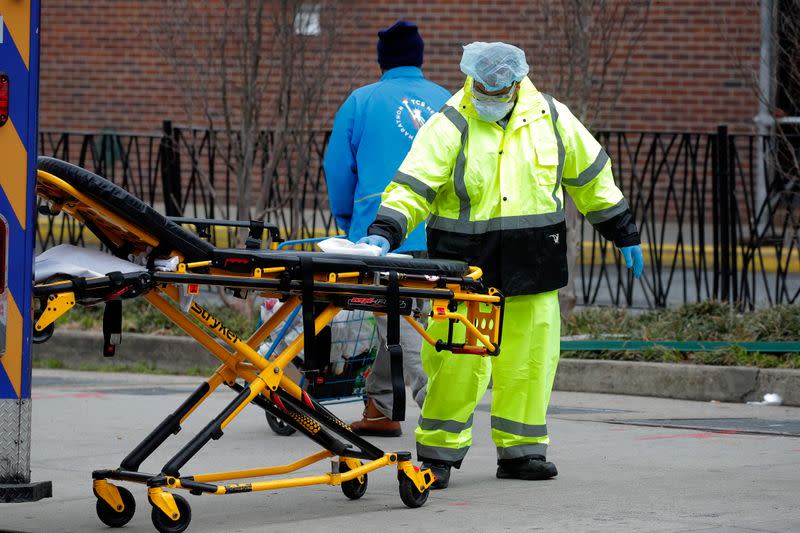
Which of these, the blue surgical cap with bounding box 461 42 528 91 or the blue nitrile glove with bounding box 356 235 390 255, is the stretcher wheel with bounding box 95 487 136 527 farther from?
the blue surgical cap with bounding box 461 42 528 91

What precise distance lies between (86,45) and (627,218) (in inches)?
474

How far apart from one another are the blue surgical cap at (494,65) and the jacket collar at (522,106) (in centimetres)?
10

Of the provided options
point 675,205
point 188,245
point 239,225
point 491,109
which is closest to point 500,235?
point 491,109

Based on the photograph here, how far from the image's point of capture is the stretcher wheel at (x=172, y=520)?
15.5ft

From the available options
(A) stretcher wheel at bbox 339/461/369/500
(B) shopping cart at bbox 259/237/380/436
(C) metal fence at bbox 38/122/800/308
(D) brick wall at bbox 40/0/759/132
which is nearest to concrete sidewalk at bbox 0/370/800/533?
(A) stretcher wheel at bbox 339/461/369/500

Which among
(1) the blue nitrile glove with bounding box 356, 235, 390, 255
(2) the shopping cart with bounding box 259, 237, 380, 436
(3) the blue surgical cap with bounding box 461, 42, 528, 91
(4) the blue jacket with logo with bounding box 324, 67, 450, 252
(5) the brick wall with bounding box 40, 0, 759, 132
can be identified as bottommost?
(2) the shopping cart with bounding box 259, 237, 380, 436

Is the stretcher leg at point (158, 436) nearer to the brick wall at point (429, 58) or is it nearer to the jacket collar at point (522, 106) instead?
the jacket collar at point (522, 106)

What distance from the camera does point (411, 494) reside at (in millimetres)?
5332

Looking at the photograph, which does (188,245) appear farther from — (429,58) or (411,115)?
(429,58)

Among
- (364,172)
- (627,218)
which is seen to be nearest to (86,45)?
(364,172)

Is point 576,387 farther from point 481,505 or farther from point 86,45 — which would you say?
point 86,45

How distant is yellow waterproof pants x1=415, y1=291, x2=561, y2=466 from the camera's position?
19.4ft

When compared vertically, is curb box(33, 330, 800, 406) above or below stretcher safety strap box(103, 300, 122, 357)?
below

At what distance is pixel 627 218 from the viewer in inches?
245
